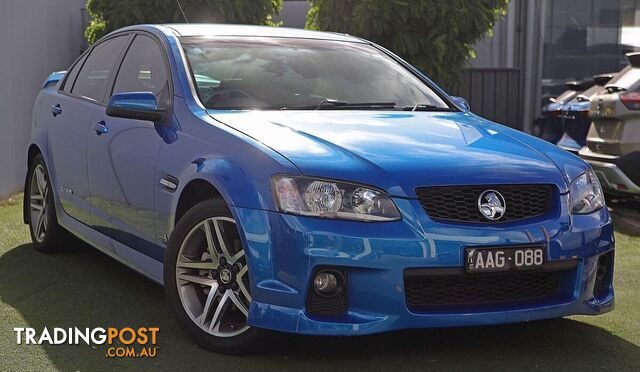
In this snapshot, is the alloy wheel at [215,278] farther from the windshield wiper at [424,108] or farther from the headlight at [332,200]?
Answer: the windshield wiper at [424,108]

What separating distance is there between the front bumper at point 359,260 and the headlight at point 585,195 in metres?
0.38

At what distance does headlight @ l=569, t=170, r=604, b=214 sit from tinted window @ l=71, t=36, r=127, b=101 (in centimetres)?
278

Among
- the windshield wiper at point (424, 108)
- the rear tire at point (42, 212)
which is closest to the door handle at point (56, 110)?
the rear tire at point (42, 212)

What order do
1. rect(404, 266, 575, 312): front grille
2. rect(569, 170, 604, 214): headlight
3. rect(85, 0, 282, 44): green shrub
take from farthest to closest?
rect(85, 0, 282, 44): green shrub
rect(569, 170, 604, 214): headlight
rect(404, 266, 575, 312): front grille

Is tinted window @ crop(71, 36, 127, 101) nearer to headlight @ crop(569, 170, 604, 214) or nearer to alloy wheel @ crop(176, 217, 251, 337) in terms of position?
alloy wheel @ crop(176, 217, 251, 337)

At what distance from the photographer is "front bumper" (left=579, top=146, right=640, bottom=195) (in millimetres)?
8156

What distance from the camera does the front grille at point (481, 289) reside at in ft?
13.0

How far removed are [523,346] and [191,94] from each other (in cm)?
193

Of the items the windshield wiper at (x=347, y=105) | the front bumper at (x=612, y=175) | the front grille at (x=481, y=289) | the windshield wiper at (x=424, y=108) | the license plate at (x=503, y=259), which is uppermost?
the windshield wiper at (x=347, y=105)

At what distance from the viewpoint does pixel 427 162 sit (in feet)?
13.5

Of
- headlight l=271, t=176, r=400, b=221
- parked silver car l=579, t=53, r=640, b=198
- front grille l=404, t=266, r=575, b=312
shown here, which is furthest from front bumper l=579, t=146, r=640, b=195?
headlight l=271, t=176, r=400, b=221

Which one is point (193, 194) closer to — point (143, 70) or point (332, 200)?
point (332, 200)

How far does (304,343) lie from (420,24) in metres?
7.81

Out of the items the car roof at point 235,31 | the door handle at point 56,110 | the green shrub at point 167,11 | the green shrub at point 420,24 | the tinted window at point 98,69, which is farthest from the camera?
the green shrub at point 420,24
